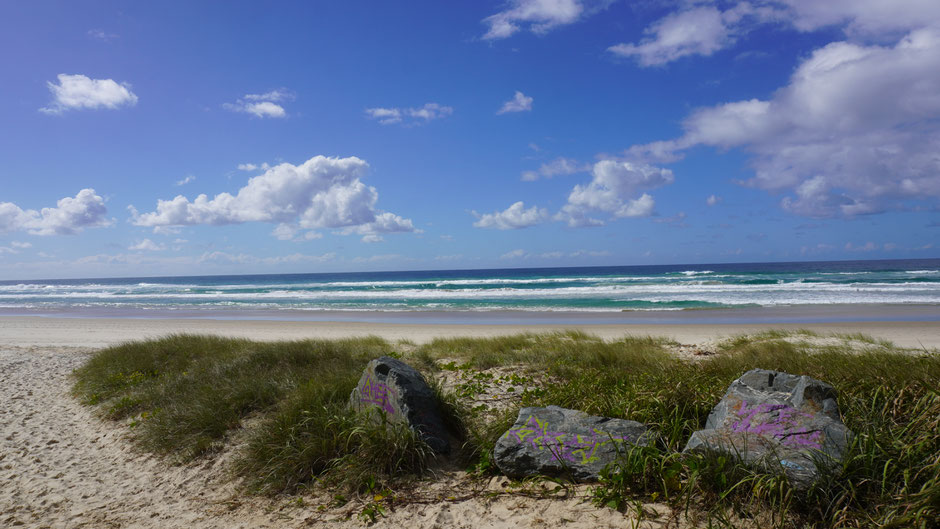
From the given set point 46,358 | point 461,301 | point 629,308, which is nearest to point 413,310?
Answer: point 461,301

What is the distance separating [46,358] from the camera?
40.0 feet

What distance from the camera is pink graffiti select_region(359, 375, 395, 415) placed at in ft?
16.9

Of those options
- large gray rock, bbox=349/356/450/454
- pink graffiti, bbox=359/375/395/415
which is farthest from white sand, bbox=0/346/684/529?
pink graffiti, bbox=359/375/395/415

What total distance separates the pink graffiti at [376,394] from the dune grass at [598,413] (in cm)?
21

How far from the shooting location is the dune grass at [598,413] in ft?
11.4

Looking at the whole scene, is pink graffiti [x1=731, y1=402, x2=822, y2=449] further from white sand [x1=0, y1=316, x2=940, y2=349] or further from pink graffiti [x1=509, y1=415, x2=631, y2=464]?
A: white sand [x1=0, y1=316, x2=940, y2=349]

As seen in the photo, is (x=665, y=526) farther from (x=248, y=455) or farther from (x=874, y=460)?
(x=248, y=455)

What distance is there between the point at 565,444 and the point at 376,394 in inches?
79.2

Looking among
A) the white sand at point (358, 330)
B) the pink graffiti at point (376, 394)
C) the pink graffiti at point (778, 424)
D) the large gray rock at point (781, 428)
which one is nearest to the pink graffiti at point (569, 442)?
the large gray rock at point (781, 428)

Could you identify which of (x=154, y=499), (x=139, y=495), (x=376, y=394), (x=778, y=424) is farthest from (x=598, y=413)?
(x=139, y=495)

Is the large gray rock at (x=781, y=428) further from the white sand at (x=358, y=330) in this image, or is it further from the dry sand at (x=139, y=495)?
the white sand at (x=358, y=330)

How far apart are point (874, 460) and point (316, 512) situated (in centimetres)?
435

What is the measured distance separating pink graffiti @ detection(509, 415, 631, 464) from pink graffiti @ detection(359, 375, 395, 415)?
1362 millimetres

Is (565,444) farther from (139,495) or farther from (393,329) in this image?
(393,329)
